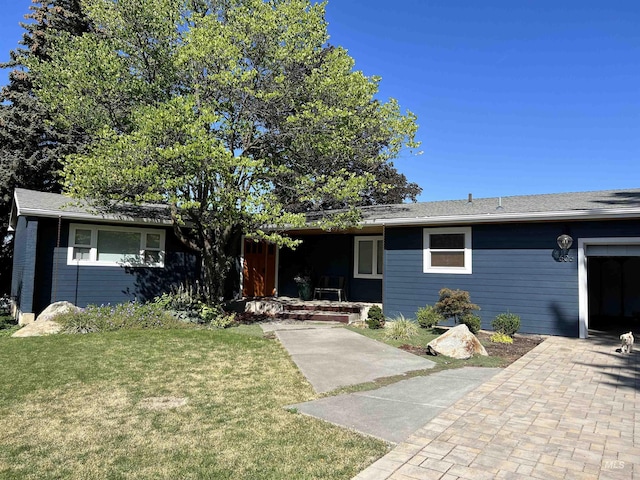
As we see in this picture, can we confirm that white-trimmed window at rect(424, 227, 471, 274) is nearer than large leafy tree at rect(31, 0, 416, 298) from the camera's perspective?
No

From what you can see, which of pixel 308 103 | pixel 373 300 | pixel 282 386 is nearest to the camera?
pixel 282 386

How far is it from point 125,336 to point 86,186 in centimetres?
352

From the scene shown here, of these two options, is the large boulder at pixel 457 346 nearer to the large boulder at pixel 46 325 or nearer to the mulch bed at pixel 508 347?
the mulch bed at pixel 508 347

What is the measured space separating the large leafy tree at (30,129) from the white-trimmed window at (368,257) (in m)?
11.9

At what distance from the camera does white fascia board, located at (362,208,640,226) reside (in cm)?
857

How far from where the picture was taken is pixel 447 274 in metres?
10.9

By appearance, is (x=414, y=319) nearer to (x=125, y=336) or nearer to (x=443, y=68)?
(x=125, y=336)

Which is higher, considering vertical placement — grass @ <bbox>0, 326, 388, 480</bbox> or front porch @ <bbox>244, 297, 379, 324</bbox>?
front porch @ <bbox>244, 297, 379, 324</bbox>

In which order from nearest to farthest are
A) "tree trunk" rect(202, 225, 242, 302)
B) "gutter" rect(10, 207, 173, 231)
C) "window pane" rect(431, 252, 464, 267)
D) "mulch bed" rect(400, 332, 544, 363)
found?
"mulch bed" rect(400, 332, 544, 363)
"gutter" rect(10, 207, 173, 231)
"window pane" rect(431, 252, 464, 267)
"tree trunk" rect(202, 225, 242, 302)

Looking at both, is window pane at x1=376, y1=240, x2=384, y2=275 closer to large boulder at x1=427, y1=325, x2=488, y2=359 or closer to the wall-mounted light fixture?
the wall-mounted light fixture

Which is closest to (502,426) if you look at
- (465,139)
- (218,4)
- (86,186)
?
(86,186)

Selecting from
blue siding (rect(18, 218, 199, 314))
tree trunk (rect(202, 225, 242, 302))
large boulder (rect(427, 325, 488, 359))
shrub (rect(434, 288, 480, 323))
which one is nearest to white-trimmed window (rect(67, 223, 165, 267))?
blue siding (rect(18, 218, 199, 314))

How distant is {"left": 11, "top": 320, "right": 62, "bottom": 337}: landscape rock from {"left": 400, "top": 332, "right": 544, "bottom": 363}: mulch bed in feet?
24.7

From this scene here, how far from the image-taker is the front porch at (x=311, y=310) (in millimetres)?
11977
